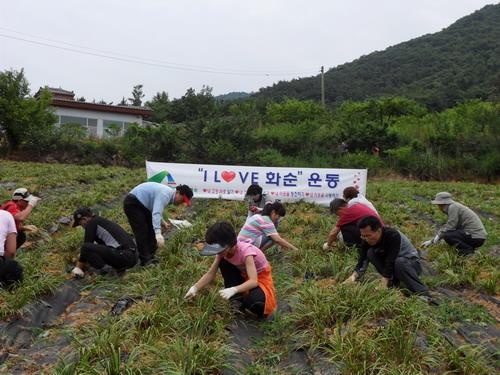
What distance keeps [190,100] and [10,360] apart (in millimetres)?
32712

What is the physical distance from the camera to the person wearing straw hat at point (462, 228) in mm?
6676

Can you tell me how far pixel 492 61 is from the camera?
39.2 meters

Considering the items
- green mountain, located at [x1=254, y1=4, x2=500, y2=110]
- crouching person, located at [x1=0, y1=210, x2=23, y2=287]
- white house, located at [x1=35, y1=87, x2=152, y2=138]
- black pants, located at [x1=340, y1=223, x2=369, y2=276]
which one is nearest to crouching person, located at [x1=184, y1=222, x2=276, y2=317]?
crouching person, located at [x1=0, y1=210, x2=23, y2=287]

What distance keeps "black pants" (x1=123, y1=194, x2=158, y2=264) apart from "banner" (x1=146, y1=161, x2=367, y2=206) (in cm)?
581

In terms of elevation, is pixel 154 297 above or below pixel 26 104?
below

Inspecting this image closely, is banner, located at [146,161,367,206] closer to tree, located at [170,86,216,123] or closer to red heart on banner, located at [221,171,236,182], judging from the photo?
red heart on banner, located at [221,171,236,182]

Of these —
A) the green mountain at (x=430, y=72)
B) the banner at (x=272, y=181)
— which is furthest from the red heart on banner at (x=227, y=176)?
the green mountain at (x=430, y=72)

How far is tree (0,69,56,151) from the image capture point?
821 inches

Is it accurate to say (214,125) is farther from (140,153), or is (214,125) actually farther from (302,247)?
(302,247)

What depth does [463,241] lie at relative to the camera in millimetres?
6746

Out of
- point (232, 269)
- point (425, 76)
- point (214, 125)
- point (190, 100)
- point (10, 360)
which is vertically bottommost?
point (10, 360)

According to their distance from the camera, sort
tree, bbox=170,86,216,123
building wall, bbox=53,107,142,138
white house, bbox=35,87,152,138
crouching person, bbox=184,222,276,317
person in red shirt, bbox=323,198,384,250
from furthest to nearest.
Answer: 1. tree, bbox=170,86,216,123
2. building wall, bbox=53,107,142,138
3. white house, bbox=35,87,152,138
4. person in red shirt, bbox=323,198,384,250
5. crouching person, bbox=184,222,276,317

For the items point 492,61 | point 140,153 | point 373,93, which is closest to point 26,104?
point 140,153

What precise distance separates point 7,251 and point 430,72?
45721 millimetres
